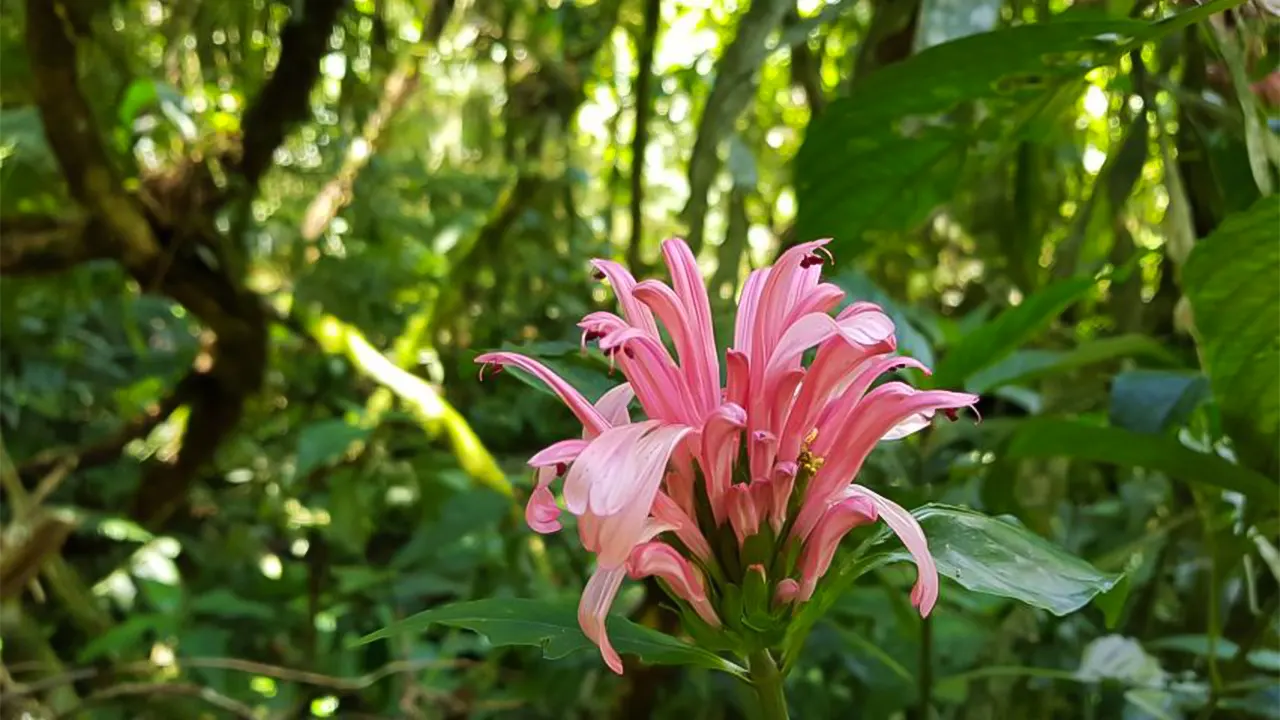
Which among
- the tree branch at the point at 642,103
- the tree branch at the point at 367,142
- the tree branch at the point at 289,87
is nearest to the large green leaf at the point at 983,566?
the tree branch at the point at 642,103

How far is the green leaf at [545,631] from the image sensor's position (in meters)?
0.24

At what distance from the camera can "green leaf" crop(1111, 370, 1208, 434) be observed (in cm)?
39

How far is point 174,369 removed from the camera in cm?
107

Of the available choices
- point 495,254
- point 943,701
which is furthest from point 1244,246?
point 495,254

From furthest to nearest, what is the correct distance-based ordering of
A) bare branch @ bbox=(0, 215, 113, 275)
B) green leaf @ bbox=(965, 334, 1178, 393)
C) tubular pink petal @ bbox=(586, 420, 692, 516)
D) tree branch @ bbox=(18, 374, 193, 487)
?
tree branch @ bbox=(18, 374, 193, 487), bare branch @ bbox=(0, 215, 113, 275), green leaf @ bbox=(965, 334, 1178, 393), tubular pink petal @ bbox=(586, 420, 692, 516)

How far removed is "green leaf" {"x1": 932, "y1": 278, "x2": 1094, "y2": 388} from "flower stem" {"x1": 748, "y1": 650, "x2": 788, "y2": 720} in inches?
8.3

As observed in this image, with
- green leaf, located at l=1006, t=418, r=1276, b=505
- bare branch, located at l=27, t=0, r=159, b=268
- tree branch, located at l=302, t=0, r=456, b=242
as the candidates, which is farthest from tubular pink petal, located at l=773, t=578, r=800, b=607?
tree branch, located at l=302, t=0, r=456, b=242

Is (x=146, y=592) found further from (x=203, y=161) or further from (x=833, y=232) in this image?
(x=833, y=232)

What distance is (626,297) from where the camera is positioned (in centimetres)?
26

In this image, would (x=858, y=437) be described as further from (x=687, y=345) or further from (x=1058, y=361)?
(x=1058, y=361)

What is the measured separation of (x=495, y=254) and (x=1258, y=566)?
72cm

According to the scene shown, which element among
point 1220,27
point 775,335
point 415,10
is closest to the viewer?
point 775,335

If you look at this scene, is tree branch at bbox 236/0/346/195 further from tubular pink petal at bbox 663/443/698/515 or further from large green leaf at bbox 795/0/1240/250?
tubular pink petal at bbox 663/443/698/515

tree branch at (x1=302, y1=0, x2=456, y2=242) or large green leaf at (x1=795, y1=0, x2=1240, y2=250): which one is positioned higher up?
large green leaf at (x1=795, y1=0, x2=1240, y2=250)
